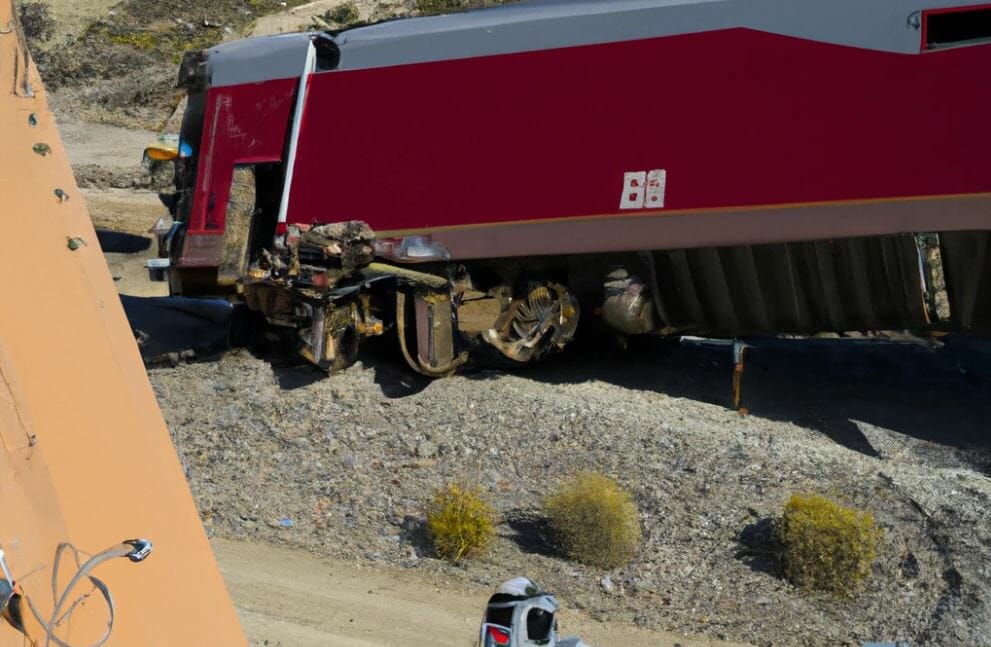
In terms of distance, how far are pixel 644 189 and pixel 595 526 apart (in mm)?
3698

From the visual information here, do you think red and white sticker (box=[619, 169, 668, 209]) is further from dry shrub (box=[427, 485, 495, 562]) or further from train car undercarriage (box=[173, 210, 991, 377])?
dry shrub (box=[427, 485, 495, 562])

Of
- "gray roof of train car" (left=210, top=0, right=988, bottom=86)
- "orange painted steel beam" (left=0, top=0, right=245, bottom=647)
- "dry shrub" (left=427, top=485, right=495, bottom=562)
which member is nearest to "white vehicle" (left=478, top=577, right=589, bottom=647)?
"orange painted steel beam" (left=0, top=0, right=245, bottom=647)

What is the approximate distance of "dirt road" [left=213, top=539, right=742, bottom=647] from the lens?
771 cm

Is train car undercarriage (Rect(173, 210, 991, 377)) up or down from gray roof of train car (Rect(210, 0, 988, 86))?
down

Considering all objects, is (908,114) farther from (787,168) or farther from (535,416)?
(535,416)

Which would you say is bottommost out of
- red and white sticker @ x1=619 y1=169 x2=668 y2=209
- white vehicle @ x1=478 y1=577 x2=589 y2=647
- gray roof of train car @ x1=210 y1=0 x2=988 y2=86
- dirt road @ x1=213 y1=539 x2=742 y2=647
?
dirt road @ x1=213 y1=539 x2=742 y2=647

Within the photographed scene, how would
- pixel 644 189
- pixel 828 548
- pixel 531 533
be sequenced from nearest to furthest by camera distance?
pixel 828 548, pixel 531 533, pixel 644 189

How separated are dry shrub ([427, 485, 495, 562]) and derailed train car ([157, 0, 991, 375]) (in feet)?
10.5

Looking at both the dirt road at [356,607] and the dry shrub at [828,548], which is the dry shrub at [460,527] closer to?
the dirt road at [356,607]

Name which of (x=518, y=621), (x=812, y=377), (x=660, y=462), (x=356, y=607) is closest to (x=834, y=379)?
(x=812, y=377)

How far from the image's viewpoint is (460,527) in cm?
874

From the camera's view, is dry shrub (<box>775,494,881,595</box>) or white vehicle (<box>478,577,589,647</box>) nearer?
white vehicle (<box>478,577,589,647</box>)

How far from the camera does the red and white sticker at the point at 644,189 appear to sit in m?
10.7

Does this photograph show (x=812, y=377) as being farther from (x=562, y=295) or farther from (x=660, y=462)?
(x=660, y=462)
